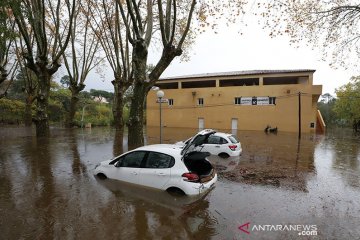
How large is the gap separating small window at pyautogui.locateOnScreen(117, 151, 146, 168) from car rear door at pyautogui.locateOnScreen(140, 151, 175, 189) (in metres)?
0.21

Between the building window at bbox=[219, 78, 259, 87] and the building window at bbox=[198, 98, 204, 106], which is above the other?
the building window at bbox=[219, 78, 259, 87]

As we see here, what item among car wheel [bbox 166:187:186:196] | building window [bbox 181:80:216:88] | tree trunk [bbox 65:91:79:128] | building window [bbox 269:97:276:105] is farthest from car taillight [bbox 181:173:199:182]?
building window [bbox 181:80:216:88]

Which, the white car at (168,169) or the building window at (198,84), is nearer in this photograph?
the white car at (168,169)

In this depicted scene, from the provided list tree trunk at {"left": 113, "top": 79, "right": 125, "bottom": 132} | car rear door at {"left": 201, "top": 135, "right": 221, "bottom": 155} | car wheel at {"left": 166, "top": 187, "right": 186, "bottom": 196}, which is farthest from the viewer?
tree trunk at {"left": 113, "top": 79, "right": 125, "bottom": 132}

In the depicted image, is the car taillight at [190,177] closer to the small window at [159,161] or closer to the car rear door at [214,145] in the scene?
the small window at [159,161]

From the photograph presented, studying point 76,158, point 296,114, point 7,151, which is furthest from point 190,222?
point 296,114

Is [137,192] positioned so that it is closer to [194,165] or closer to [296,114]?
[194,165]

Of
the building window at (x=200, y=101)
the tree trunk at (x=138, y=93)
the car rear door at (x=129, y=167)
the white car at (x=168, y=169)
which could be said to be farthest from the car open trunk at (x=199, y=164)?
the building window at (x=200, y=101)

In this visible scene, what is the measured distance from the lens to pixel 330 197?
7.24 metres

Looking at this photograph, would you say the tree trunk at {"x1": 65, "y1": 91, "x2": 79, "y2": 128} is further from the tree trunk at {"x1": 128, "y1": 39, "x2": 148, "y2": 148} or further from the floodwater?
the floodwater

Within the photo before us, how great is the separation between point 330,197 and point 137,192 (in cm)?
540

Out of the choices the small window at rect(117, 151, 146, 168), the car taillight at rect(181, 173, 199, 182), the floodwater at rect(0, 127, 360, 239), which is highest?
the small window at rect(117, 151, 146, 168)

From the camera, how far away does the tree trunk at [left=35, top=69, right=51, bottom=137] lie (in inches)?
707

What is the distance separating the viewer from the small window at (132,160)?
291 inches
